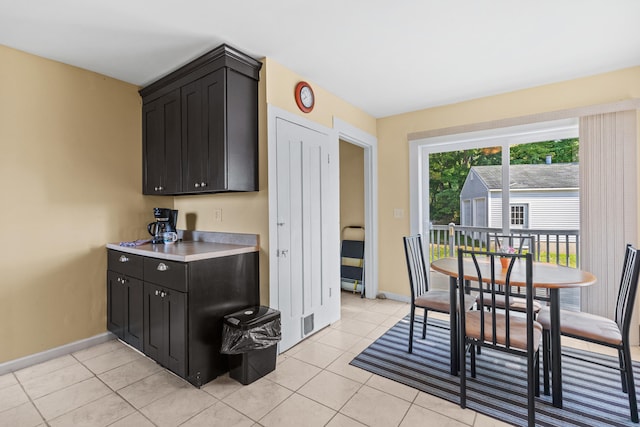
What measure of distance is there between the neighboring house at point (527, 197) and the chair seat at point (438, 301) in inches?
54.3

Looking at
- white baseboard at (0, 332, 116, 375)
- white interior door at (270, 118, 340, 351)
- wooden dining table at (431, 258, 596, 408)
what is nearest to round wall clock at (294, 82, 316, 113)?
white interior door at (270, 118, 340, 351)

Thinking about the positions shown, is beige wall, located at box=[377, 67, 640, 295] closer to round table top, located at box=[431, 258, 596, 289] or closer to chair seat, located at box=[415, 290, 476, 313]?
chair seat, located at box=[415, 290, 476, 313]

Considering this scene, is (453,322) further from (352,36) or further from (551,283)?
(352,36)

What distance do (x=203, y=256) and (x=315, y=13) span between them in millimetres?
1828

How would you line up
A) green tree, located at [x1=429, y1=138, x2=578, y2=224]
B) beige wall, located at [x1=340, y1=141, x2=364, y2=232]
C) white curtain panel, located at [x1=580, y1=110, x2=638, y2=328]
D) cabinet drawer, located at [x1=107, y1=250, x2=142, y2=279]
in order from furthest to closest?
beige wall, located at [x1=340, y1=141, x2=364, y2=232] < green tree, located at [x1=429, y1=138, x2=578, y2=224] < white curtain panel, located at [x1=580, y1=110, x2=638, y2=328] < cabinet drawer, located at [x1=107, y1=250, x2=142, y2=279]

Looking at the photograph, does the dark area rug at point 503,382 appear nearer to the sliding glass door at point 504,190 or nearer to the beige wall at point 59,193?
the sliding glass door at point 504,190

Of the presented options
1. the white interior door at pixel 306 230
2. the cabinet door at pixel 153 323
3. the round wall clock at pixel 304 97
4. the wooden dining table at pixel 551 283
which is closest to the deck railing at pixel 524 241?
the wooden dining table at pixel 551 283

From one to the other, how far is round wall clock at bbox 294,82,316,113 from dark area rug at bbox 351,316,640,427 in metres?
2.31

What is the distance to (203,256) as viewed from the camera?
216cm

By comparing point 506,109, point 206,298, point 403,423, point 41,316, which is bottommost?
point 403,423

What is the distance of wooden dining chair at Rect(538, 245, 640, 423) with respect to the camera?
1.75 meters

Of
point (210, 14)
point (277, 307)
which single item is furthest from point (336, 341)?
point (210, 14)

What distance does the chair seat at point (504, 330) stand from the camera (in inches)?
70.0

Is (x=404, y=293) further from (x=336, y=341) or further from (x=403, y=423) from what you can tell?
(x=403, y=423)
